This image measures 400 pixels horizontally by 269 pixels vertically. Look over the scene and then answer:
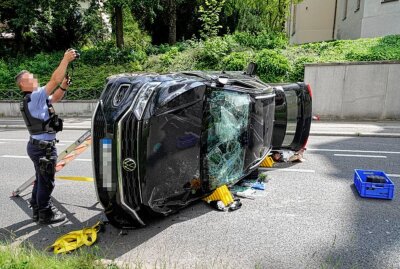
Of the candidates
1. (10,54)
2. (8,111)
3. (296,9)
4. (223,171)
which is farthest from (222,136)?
(296,9)

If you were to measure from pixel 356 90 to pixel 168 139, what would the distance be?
985cm

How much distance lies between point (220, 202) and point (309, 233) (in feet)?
3.91

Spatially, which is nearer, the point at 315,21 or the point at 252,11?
the point at 252,11

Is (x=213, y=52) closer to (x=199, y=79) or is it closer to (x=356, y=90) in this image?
(x=356, y=90)

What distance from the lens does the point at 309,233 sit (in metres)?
3.56

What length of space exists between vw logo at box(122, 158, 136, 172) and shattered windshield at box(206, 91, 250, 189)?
1081mm

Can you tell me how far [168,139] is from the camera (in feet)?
11.3

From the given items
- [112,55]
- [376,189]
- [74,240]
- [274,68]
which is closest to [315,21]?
[274,68]

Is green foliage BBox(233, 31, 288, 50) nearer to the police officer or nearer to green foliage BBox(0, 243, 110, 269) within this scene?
the police officer

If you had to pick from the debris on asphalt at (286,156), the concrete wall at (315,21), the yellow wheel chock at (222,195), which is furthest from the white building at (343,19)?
the yellow wheel chock at (222,195)

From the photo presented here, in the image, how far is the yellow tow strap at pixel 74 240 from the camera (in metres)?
3.28

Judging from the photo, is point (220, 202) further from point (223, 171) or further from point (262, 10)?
point (262, 10)

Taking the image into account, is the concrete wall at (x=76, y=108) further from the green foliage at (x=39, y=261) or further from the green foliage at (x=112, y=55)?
the green foliage at (x=39, y=261)

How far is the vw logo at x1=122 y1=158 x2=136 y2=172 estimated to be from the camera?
10.3ft
